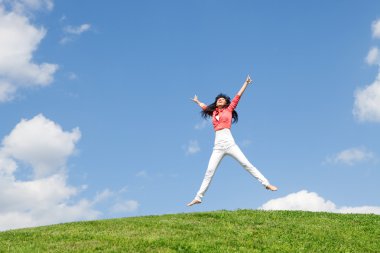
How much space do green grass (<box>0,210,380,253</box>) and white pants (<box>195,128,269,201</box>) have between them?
50.3 inches

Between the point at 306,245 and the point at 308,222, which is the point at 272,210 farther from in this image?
the point at 306,245

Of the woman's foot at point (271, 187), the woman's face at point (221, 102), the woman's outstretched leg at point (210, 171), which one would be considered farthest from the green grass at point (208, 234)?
the woman's face at point (221, 102)

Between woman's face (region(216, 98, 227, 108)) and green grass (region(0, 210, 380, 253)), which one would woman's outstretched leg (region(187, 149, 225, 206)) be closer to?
green grass (region(0, 210, 380, 253))

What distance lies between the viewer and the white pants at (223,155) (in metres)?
19.2

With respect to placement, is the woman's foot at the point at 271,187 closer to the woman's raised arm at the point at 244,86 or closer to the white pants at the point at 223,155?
the white pants at the point at 223,155

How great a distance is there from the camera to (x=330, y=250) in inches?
627

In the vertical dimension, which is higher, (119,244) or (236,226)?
(236,226)

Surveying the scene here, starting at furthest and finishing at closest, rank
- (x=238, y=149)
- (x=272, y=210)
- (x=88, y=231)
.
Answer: (x=272, y=210) < (x=238, y=149) < (x=88, y=231)

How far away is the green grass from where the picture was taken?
49.0 feet

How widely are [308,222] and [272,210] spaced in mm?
2237

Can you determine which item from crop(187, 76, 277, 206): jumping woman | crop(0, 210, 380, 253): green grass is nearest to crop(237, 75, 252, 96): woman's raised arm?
crop(187, 76, 277, 206): jumping woman

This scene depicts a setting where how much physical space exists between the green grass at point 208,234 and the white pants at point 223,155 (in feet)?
4.19

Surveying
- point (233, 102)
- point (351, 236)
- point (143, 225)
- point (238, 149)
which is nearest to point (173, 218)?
point (143, 225)

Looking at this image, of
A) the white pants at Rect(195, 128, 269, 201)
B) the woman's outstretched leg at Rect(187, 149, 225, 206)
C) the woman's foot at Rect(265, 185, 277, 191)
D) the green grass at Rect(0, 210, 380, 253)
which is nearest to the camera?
the green grass at Rect(0, 210, 380, 253)
